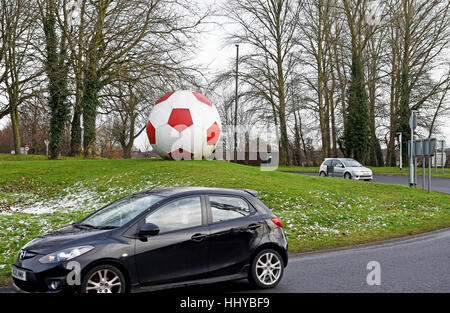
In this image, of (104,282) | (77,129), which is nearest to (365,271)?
(104,282)

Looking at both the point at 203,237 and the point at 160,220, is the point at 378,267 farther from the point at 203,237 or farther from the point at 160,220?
the point at 160,220

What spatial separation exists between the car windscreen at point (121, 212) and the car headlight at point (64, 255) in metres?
0.66

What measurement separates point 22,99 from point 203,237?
28336 millimetres

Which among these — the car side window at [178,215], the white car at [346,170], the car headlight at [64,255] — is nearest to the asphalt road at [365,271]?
the car side window at [178,215]

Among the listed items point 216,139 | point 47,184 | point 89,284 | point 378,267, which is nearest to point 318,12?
point 216,139

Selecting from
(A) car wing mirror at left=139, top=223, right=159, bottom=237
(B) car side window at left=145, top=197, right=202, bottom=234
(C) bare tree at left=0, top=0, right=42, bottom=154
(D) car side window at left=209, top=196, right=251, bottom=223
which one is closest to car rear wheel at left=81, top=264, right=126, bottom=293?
(A) car wing mirror at left=139, top=223, right=159, bottom=237

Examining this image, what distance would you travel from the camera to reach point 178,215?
6.28 meters

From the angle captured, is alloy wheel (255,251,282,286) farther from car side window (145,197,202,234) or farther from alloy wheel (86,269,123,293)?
alloy wheel (86,269,123,293)

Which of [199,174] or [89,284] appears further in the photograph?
[199,174]

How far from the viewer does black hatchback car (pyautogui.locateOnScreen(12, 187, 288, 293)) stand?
540cm

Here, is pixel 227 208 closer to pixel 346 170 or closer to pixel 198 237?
pixel 198 237

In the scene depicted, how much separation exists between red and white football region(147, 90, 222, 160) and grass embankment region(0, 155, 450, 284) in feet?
3.26

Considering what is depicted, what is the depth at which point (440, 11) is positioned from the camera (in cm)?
4112
